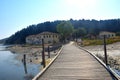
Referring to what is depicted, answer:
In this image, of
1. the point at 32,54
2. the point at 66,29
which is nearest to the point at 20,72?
the point at 32,54

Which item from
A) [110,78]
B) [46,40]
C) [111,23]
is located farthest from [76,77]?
[111,23]

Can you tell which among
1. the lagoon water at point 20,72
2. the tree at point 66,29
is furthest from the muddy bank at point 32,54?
the tree at point 66,29

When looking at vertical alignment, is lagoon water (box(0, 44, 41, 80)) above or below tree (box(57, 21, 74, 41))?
below

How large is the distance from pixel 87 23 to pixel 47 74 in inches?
7085

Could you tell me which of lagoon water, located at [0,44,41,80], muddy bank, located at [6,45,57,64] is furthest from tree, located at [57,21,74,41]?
lagoon water, located at [0,44,41,80]

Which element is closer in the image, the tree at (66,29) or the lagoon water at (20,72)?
the lagoon water at (20,72)

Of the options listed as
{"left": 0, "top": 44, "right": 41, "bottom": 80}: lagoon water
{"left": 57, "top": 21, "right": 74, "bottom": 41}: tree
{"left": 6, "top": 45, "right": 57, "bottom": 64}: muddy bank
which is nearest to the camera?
{"left": 0, "top": 44, "right": 41, "bottom": 80}: lagoon water

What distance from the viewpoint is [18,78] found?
3033 centimetres

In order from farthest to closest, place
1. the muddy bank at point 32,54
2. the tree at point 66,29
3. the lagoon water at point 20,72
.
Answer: the tree at point 66,29 → the muddy bank at point 32,54 → the lagoon water at point 20,72

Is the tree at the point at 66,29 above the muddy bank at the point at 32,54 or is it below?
above

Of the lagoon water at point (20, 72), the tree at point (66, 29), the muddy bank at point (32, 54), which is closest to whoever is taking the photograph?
the lagoon water at point (20, 72)

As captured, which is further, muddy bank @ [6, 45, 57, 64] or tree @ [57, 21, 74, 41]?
tree @ [57, 21, 74, 41]

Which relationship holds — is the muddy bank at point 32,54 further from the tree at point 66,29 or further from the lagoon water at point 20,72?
the tree at point 66,29

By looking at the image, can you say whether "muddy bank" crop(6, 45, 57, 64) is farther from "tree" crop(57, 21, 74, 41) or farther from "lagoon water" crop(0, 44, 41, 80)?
"tree" crop(57, 21, 74, 41)
